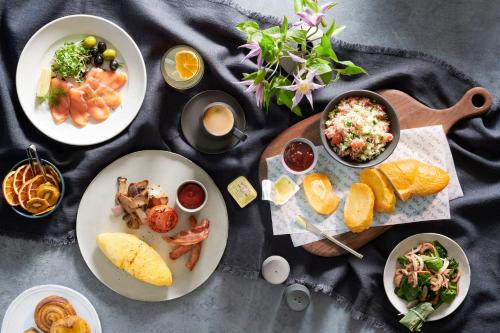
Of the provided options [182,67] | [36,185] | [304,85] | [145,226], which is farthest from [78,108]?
[304,85]

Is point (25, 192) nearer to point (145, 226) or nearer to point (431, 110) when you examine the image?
point (145, 226)

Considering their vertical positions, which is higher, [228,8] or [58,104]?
[228,8]

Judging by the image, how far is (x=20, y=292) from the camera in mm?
2877

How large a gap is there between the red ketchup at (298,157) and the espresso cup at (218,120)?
25 cm

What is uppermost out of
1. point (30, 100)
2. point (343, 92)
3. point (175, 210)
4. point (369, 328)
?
point (343, 92)

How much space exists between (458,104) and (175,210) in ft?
5.02

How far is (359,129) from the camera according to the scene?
253 centimetres

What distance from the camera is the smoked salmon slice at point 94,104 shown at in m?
2.77

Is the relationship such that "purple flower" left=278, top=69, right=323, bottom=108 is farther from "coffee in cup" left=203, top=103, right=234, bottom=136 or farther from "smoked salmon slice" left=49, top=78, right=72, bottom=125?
"smoked salmon slice" left=49, top=78, right=72, bottom=125

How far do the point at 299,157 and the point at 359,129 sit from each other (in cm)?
33

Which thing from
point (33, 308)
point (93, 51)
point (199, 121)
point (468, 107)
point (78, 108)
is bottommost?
point (33, 308)

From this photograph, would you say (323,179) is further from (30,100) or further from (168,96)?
(30,100)

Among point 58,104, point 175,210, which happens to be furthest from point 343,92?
point 58,104

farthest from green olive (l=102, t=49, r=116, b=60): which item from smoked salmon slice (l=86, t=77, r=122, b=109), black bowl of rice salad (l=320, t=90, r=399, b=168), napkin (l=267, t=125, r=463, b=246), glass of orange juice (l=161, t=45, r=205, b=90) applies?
black bowl of rice salad (l=320, t=90, r=399, b=168)
